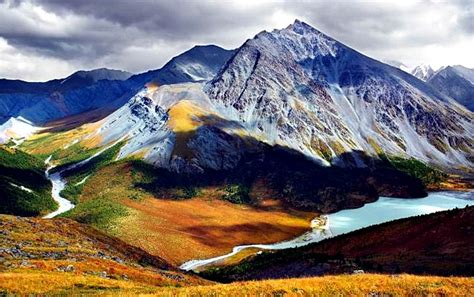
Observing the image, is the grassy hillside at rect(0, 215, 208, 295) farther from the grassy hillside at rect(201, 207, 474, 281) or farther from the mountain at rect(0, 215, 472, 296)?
the grassy hillside at rect(201, 207, 474, 281)

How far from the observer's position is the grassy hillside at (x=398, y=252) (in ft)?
202

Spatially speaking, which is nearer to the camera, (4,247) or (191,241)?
(4,247)

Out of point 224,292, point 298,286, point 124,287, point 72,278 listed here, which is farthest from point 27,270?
point 298,286

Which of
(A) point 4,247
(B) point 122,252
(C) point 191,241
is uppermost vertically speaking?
(A) point 4,247

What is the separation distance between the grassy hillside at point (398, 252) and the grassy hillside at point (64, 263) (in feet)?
61.1

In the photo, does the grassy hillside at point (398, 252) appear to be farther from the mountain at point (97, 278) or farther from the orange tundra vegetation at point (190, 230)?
the orange tundra vegetation at point (190, 230)

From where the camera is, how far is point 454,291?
33.2 meters

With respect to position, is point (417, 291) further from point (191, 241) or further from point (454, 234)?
point (191, 241)

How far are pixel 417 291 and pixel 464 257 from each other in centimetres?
3216

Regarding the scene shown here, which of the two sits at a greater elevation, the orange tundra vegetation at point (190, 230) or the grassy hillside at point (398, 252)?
the grassy hillside at point (398, 252)

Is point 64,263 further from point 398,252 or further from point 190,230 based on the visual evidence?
point 190,230

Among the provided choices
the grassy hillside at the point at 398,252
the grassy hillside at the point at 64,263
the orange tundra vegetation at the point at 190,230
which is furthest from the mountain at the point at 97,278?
the orange tundra vegetation at the point at 190,230

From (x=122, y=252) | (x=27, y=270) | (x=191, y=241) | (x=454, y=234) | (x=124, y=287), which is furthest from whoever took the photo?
(x=191, y=241)

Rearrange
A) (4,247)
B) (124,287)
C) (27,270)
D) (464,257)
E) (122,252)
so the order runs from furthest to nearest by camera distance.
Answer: (122,252), (464,257), (4,247), (27,270), (124,287)
